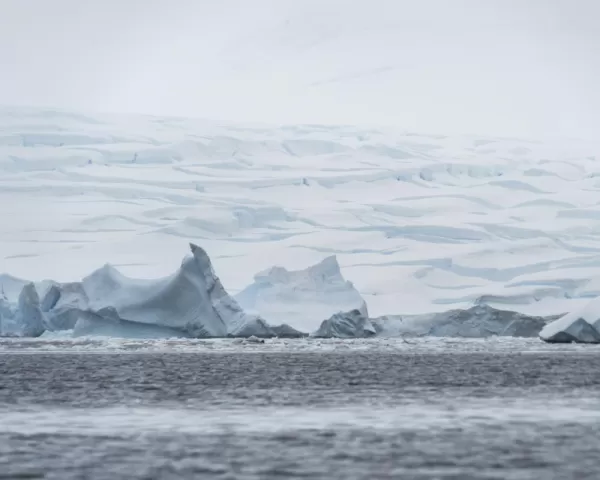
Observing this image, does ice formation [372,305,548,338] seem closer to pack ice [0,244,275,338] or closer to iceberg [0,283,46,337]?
pack ice [0,244,275,338]

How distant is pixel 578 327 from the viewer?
159 feet

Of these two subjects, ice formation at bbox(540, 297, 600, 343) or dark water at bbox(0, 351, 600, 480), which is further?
ice formation at bbox(540, 297, 600, 343)

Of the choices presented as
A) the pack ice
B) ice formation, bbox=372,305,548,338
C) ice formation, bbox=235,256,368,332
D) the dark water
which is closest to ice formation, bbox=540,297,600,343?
ice formation, bbox=372,305,548,338

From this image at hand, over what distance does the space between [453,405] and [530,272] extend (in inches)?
2066

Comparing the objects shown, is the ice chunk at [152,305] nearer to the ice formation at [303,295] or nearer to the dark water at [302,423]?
the ice formation at [303,295]

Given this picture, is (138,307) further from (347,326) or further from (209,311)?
(347,326)

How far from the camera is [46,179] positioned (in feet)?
253

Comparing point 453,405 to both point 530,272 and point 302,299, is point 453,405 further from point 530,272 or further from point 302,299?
point 530,272

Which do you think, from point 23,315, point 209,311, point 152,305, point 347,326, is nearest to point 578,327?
point 347,326

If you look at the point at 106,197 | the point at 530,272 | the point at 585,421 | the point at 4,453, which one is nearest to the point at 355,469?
the point at 4,453

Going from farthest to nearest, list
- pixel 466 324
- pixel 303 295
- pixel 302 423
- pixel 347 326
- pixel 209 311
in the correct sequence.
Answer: pixel 466 324 < pixel 303 295 < pixel 347 326 < pixel 209 311 < pixel 302 423

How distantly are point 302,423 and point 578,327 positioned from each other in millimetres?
32936

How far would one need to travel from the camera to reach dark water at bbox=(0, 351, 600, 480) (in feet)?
40.8

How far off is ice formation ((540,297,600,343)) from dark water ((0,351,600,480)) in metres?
13.5
